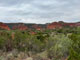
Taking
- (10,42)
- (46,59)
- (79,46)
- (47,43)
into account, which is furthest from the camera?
(10,42)

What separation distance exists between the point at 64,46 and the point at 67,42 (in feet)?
1.97

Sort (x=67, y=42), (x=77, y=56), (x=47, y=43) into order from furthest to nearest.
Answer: (x=47, y=43) < (x=67, y=42) < (x=77, y=56)

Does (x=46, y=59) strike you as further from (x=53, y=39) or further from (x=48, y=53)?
(x=53, y=39)

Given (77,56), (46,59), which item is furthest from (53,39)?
(77,56)

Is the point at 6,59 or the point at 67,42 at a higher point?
the point at 67,42

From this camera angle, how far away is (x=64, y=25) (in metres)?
54.4

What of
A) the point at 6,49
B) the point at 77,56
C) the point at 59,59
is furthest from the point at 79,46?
the point at 6,49

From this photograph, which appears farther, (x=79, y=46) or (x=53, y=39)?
(x=53, y=39)

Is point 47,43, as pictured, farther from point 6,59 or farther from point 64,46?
point 6,59

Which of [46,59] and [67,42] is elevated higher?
[67,42]

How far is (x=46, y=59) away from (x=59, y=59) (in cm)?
108

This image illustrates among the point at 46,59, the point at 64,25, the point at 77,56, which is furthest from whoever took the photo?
the point at 64,25

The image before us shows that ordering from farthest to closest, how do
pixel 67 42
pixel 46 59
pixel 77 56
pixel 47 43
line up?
pixel 47 43
pixel 67 42
pixel 46 59
pixel 77 56

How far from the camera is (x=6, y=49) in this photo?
57.2ft
